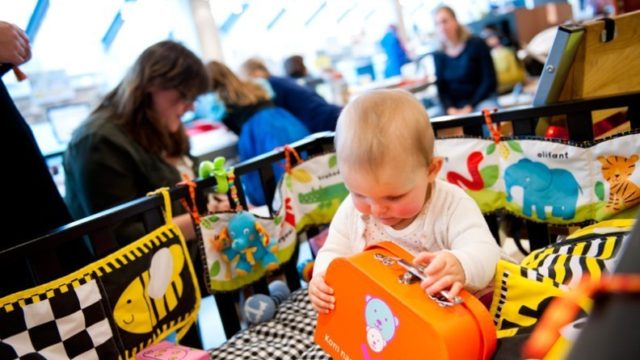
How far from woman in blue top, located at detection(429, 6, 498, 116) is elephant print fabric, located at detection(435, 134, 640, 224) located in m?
1.52

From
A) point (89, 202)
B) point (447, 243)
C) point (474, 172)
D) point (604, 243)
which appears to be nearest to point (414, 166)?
point (447, 243)

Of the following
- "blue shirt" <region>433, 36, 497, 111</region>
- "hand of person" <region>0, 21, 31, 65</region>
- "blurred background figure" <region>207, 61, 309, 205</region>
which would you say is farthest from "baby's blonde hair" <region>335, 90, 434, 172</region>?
"blue shirt" <region>433, 36, 497, 111</region>

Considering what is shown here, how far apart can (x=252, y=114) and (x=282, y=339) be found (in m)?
1.20

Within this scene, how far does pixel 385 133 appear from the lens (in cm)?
83

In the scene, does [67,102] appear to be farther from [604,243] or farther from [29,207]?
[604,243]

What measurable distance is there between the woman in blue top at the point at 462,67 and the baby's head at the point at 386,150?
204 centimetres

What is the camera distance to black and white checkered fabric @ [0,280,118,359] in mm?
888

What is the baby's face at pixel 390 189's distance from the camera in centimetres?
84

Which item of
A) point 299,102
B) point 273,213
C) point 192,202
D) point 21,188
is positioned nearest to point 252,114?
point 299,102

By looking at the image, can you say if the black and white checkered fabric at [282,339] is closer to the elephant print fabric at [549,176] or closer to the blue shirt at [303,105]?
the elephant print fabric at [549,176]

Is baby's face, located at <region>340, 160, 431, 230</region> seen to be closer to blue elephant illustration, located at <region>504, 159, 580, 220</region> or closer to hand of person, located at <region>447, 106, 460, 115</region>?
blue elephant illustration, located at <region>504, 159, 580, 220</region>

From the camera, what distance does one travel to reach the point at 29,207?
104 cm

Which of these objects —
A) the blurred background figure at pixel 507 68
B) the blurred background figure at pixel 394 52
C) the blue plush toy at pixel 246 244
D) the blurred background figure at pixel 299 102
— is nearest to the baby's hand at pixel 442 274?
the blue plush toy at pixel 246 244

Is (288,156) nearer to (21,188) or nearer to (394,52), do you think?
(21,188)
